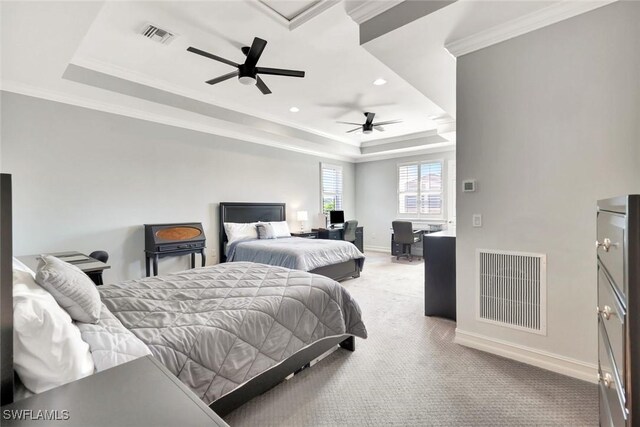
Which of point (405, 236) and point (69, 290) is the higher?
point (69, 290)

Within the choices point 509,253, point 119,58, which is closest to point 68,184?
point 119,58

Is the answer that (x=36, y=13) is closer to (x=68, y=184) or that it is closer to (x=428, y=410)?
(x=68, y=184)

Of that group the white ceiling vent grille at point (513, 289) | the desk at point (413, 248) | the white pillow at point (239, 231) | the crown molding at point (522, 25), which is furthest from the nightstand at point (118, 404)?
the desk at point (413, 248)

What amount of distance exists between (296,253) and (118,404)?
3274mm

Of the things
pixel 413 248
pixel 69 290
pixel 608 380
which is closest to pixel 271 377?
pixel 69 290

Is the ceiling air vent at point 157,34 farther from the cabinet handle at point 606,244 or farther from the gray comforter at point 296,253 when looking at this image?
the cabinet handle at point 606,244

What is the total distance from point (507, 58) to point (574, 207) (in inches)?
51.4

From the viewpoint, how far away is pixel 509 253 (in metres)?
2.42

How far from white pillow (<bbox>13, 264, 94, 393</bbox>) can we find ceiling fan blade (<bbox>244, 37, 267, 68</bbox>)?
2492mm

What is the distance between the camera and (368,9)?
236 cm

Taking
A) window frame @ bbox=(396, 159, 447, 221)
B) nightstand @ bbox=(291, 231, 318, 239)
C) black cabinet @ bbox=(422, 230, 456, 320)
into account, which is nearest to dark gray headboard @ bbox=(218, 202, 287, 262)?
nightstand @ bbox=(291, 231, 318, 239)

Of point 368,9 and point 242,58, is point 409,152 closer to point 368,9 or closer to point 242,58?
point 242,58

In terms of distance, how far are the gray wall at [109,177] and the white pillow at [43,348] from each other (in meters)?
3.28

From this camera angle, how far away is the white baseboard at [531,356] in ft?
6.92
